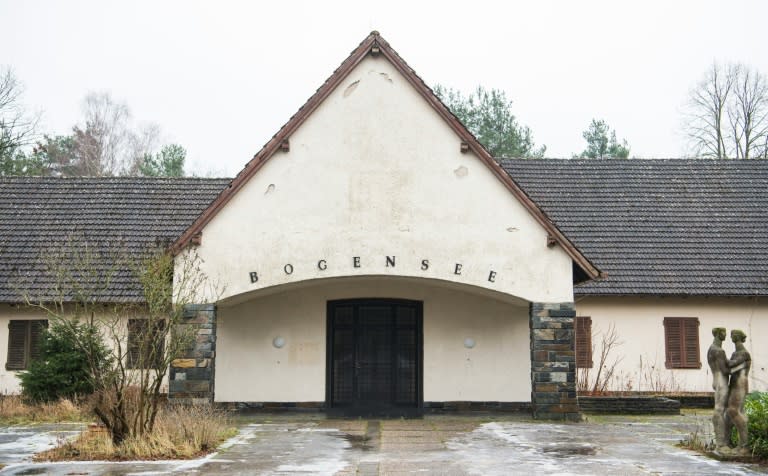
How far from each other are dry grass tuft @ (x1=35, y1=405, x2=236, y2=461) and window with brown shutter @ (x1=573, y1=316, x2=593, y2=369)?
10.2 meters

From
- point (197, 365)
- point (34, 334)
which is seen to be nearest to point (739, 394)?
point (197, 365)

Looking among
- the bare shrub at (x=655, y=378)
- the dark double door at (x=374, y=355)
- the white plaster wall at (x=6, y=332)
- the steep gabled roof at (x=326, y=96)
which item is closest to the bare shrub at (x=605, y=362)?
the bare shrub at (x=655, y=378)

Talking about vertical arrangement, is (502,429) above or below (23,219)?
below

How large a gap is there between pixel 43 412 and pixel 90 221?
22.2 ft

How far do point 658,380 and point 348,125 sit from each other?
1009 cm

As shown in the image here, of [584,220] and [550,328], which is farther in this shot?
[584,220]

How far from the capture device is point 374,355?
19125 millimetres

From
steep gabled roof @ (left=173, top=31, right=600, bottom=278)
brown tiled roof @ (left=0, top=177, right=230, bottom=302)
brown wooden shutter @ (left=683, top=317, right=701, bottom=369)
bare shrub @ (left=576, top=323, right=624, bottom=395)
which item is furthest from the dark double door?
brown wooden shutter @ (left=683, top=317, right=701, bottom=369)

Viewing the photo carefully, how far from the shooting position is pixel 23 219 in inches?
887

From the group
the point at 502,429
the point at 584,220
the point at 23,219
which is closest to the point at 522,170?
the point at 584,220

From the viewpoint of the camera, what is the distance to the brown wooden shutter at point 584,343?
20500 millimetres

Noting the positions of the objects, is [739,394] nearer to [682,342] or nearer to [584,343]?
[584,343]

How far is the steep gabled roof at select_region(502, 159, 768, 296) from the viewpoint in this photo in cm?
2066

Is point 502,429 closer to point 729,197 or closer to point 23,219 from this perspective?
point 729,197
